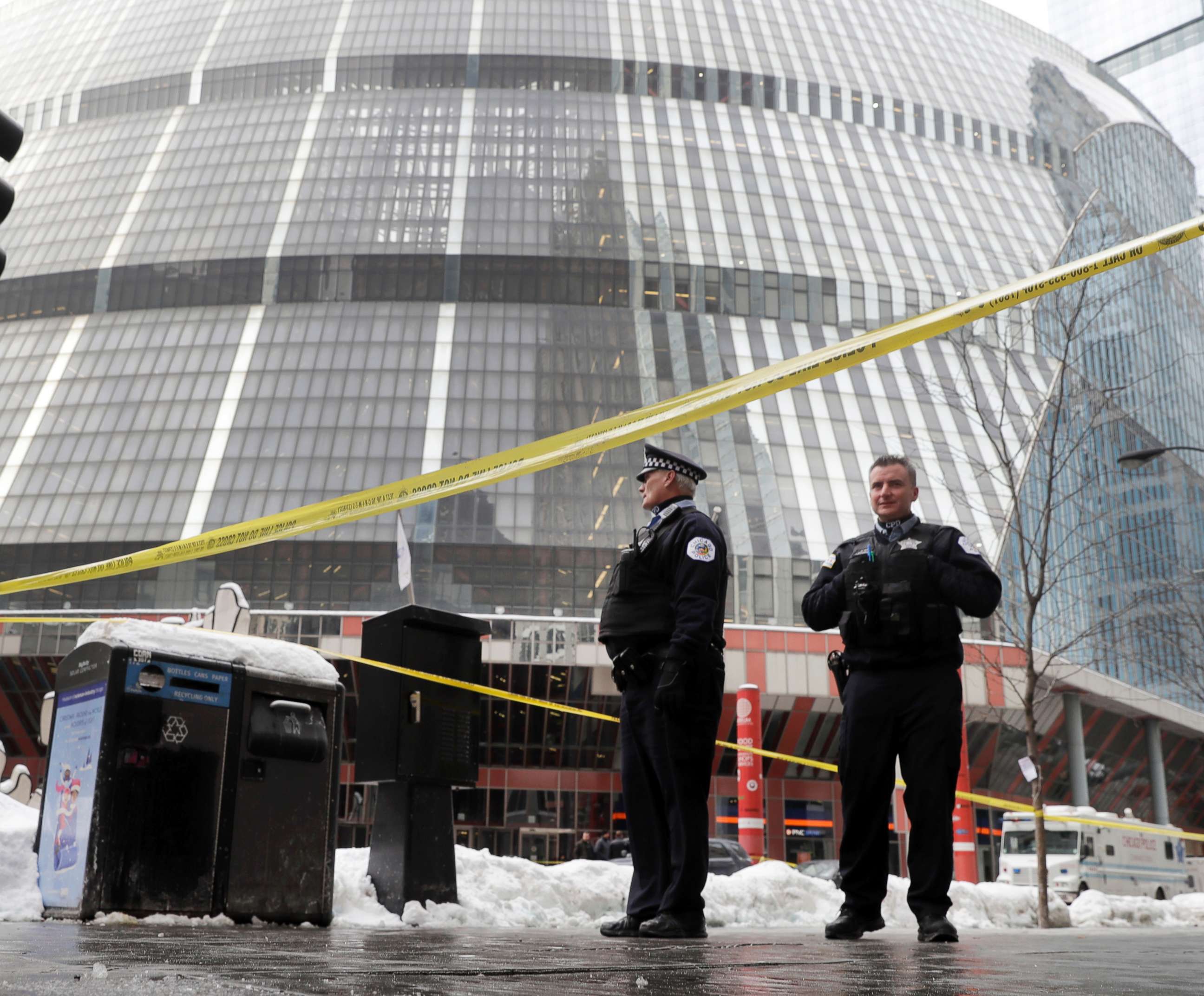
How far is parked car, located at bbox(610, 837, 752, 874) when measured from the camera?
A: 21844 mm

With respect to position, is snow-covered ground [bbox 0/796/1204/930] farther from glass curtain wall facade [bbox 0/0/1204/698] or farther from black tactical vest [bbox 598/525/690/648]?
glass curtain wall facade [bbox 0/0/1204/698]

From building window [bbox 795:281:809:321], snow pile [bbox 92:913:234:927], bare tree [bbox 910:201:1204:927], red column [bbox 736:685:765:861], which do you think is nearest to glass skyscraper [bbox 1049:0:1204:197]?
bare tree [bbox 910:201:1204:927]

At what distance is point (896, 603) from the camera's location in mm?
5496

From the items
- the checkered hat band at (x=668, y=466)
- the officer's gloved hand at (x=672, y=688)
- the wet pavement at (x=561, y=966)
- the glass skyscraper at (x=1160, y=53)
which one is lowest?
the wet pavement at (x=561, y=966)

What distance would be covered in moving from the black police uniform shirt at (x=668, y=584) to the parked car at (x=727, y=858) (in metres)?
16.6

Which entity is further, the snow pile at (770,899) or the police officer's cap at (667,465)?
the snow pile at (770,899)

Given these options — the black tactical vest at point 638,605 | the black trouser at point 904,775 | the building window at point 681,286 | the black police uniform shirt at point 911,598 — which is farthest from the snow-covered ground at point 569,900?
the building window at point 681,286

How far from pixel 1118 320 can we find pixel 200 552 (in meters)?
54.4

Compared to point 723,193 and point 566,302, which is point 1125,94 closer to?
point 723,193

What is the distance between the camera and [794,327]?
46.3 m

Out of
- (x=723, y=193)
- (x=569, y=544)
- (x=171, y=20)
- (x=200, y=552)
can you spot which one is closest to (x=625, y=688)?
(x=200, y=552)

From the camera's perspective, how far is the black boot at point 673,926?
5.18 metres

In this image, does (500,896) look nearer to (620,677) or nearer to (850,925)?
(620,677)

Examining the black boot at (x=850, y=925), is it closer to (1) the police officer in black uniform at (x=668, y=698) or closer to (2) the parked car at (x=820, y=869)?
(1) the police officer in black uniform at (x=668, y=698)
